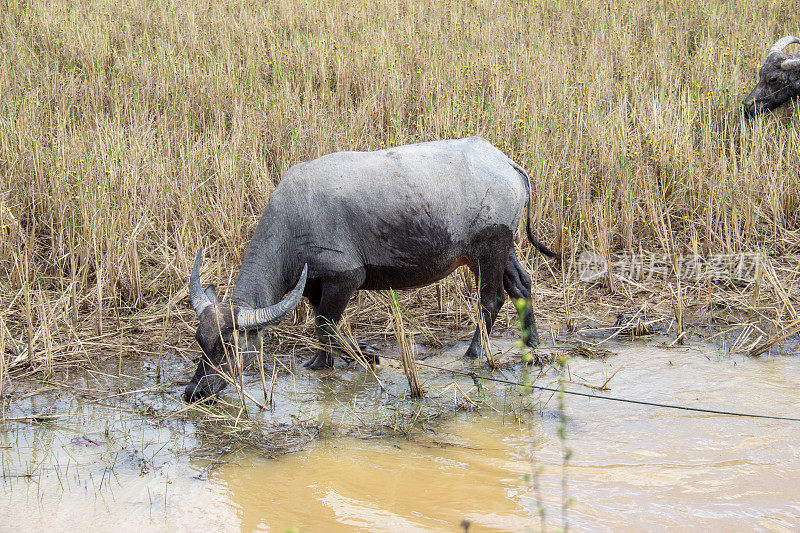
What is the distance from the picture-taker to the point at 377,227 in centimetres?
435

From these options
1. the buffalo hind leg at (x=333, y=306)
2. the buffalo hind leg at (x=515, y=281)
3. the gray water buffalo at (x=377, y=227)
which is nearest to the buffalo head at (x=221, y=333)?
the gray water buffalo at (x=377, y=227)

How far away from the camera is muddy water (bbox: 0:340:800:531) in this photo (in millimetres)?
2820

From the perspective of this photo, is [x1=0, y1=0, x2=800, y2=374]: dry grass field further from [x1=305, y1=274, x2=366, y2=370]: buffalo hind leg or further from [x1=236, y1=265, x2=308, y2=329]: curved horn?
[x1=236, y1=265, x2=308, y2=329]: curved horn

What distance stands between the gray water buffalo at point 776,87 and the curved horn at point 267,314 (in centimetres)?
540

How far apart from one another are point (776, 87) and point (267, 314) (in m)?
5.89

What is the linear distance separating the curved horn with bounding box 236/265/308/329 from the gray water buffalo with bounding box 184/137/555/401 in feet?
Answer: 0.47

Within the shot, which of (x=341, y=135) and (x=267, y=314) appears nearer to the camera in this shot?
(x=267, y=314)

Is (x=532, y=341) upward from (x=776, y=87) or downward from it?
downward

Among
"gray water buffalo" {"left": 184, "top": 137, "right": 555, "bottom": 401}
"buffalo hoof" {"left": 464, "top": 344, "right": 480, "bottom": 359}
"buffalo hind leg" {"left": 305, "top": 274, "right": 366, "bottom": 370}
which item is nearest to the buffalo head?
"gray water buffalo" {"left": 184, "top": 137, "right": 555, "bottom": 401}

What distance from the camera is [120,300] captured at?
514 centimetres

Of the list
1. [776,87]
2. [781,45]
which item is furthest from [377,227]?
[781,45]

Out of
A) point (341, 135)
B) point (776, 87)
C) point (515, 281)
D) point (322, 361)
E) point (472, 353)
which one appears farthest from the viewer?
point (776, 87)

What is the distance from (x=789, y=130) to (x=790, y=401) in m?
3.97

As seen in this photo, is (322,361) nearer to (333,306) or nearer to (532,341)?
(333,306)
